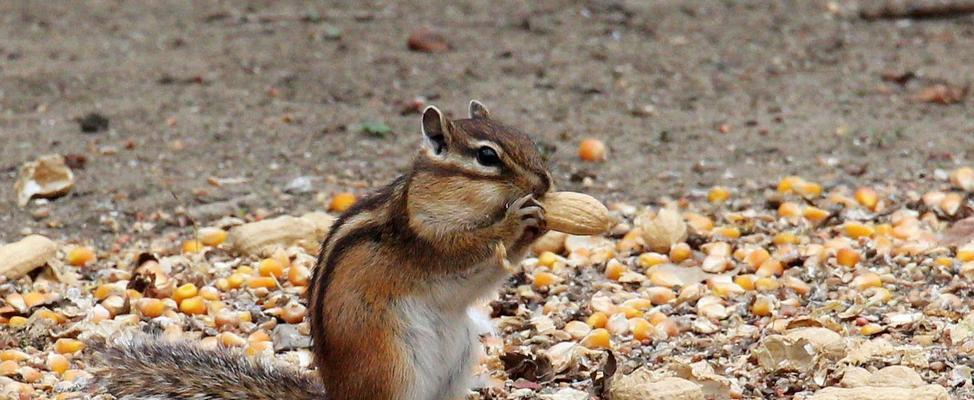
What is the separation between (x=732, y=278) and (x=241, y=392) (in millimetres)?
1881

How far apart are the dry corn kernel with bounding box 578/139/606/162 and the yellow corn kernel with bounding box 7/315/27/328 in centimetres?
273

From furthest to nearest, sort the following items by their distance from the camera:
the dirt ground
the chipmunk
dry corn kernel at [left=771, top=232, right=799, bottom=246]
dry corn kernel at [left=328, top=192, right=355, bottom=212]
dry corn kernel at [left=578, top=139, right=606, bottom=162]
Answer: dry corn kernel at [left=578, top=139, right=606, bottom=162] → the dirt ground → dry corn kernel at [left=328, top=192, right=355, bottom=212] → dry corn kernel at [left=771, top=232, right=799, bottom=246] → the chipmunk

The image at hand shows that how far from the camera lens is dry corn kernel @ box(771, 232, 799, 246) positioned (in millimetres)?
5258

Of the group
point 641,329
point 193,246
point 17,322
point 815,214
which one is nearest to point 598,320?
point 641,329

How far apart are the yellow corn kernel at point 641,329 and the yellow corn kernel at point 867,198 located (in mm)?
1621

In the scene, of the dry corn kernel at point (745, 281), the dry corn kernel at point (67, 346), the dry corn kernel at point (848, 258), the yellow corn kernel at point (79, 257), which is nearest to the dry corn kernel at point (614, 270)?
the dry corn kernel at point (745, 281)

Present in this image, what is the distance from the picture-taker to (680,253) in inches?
203

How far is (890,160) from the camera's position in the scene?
6.39 m

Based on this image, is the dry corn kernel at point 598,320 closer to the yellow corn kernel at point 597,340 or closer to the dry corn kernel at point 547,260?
the yellow corn kernel at point 597,340

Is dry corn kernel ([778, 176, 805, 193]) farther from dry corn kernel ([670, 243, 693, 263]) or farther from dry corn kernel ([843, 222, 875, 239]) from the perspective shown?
dry corn kernel ([670, 243, 693, 263])

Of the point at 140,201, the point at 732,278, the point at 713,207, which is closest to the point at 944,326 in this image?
the point at 732,278

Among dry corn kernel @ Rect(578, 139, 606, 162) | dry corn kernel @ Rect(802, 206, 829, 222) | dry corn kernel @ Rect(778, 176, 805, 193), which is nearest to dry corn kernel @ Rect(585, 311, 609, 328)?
dry corn kernel @ Rect(802, 206, 829, 222)

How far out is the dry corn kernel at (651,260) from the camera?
5.12 meters

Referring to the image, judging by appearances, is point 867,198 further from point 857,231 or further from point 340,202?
point 340,202
